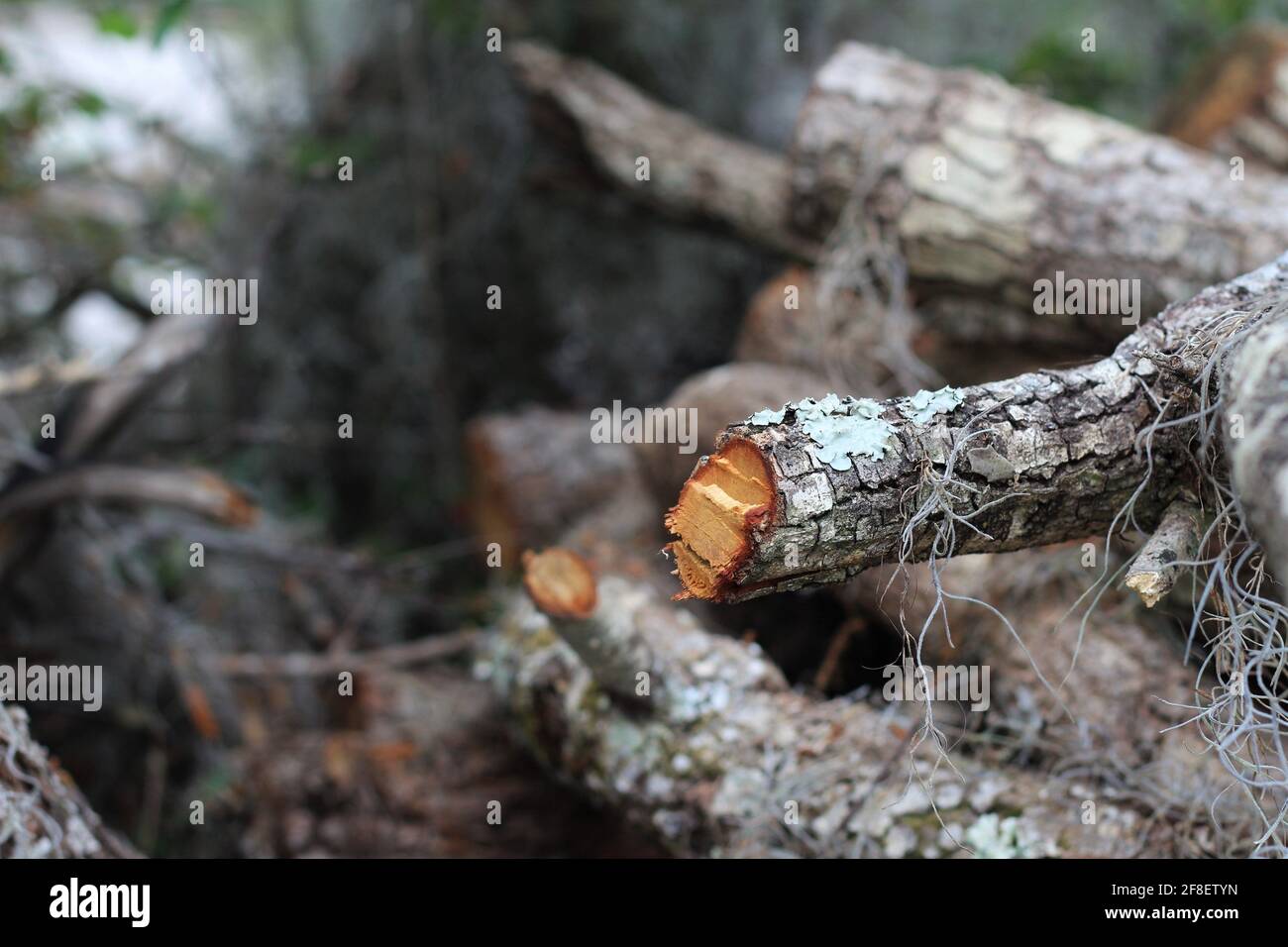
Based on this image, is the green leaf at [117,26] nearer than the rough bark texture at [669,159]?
Yes

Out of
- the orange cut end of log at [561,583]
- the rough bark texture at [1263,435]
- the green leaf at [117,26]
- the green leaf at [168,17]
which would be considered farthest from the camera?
the green leaf at [117,26]

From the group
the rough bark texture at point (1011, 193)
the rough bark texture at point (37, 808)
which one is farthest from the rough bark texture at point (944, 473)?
the rough bark texture at point (37, 808)

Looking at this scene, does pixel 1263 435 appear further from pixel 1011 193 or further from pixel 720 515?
pixel 1011 193

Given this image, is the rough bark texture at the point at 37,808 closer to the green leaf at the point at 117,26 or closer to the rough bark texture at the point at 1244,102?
the green leaf at the point at 117,26

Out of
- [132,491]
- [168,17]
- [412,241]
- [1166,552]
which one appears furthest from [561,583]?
[412,241]
